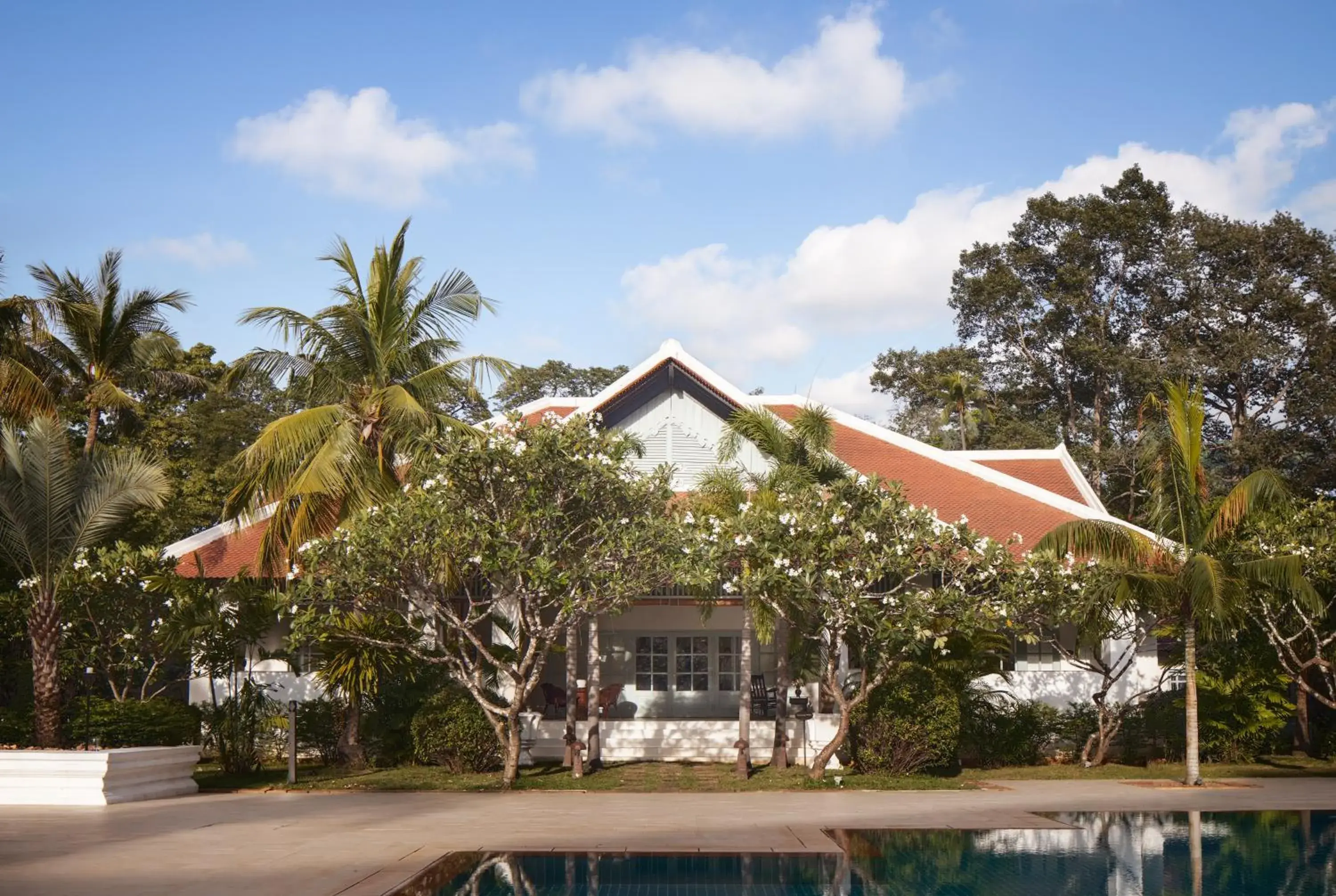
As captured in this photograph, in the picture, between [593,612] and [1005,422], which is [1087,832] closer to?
[593,612]

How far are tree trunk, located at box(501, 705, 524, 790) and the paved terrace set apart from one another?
0.62 metres

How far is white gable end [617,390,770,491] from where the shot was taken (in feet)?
78.8

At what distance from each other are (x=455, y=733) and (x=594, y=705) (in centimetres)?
228

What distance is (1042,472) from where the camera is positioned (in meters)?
29.0

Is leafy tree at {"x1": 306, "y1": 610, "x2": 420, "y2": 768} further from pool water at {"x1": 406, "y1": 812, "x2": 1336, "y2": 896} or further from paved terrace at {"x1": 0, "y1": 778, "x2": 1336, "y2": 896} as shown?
pool water at {"x1": 406, "y1": 812, "x2": 1336, "y2": 896}

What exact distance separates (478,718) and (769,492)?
567cm

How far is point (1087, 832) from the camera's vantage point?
13516 millimetres

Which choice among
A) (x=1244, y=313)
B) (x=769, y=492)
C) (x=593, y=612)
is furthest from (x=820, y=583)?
(x=1244, y=313)

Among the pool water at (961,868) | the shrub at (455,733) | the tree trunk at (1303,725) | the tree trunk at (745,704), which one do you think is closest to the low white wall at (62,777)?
the shrub at (455,733)

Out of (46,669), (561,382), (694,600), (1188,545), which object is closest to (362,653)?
(46,669)

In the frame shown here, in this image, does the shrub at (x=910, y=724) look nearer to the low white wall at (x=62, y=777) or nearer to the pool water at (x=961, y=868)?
the pool water at (x=961, y=868)

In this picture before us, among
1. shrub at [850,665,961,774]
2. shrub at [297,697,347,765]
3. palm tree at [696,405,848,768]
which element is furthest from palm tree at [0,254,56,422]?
shrub at [850,665,961,774]

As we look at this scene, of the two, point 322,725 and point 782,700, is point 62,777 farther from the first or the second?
point 782,700

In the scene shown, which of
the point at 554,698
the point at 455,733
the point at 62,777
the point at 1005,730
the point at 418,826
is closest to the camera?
the point at 418,826
